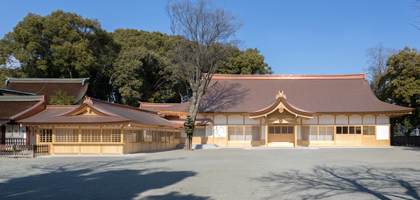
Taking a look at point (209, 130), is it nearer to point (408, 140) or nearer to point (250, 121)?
point (250, 121)

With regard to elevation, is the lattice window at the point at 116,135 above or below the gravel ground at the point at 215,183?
above

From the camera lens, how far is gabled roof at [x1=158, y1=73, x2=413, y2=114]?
92.1 ft

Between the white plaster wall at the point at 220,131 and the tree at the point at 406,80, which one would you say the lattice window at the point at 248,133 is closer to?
the white plaster wall at the point at 220,131

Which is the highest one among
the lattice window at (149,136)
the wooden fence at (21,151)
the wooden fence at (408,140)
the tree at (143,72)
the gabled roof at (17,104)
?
the tree at (143,72)

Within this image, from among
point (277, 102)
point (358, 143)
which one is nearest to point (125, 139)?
point (277, 102)

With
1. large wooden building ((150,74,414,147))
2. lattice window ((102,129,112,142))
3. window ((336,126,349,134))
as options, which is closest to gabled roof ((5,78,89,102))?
large wooden building ((150,74,414,147))

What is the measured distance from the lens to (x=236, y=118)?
2839 cm

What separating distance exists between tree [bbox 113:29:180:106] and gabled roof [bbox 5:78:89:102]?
6817 mm

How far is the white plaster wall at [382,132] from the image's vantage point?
27219mm

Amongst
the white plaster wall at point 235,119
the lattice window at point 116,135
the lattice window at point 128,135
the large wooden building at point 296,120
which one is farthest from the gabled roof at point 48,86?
the white plaster wall at point 235,119

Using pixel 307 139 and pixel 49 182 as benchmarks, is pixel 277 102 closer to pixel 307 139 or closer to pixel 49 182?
pixel 307 139

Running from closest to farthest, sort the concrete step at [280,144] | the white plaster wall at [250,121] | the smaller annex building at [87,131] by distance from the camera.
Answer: the smaller annex building at [87,131] < the concrete step at [280,144] < the white plaster wall at [250,121]

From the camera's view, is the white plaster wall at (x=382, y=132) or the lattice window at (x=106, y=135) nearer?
the lattice window at (x=106, y=135)

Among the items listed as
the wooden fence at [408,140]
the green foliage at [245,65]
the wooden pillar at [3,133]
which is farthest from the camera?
the green foliage at [245,65]
